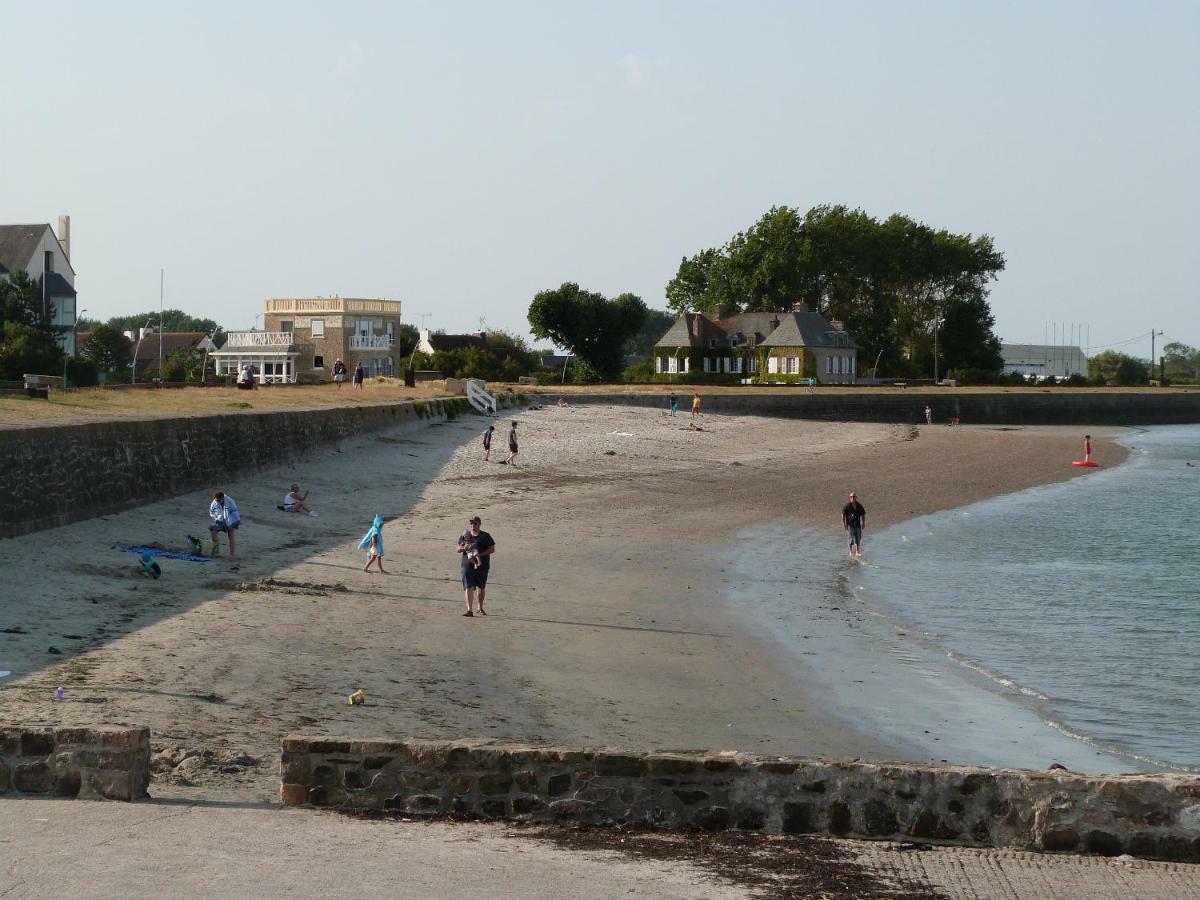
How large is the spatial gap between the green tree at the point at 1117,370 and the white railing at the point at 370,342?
69158 millimetres

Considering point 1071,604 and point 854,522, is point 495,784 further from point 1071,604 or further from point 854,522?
point 854,522

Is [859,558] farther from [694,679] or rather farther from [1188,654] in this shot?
[694,679]

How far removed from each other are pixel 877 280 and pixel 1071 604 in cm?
9780

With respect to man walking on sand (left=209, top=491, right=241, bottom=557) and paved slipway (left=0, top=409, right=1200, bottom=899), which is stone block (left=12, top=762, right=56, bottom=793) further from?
man walking on sand (left=209, top=491, right=241, bottom=557)

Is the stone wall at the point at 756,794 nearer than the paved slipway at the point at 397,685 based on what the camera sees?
No

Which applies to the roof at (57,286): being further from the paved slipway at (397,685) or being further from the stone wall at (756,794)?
the stone wall at (756,794)

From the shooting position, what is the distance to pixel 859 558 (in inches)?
1046

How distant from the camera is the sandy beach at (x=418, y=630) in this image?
12.0m

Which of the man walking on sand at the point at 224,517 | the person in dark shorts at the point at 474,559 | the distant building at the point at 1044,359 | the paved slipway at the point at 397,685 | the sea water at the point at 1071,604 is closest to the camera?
the paved slipway at the point at 397,685

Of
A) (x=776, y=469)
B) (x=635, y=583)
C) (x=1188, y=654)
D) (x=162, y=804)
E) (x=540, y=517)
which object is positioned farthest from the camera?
(x=776, y=469)

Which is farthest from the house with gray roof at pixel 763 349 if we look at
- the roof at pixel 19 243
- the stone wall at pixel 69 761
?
the stone wall at pixel 69 761

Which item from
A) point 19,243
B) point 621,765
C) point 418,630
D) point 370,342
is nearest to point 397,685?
point 418,630

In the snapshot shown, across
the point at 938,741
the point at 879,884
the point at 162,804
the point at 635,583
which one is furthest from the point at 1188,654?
the point at 162,804

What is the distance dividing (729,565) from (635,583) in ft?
11.3
